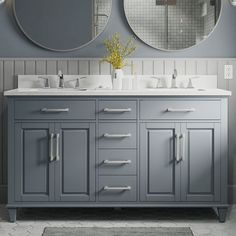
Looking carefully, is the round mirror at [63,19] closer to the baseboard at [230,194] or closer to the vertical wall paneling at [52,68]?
the vertical wall paneling at [52,68]

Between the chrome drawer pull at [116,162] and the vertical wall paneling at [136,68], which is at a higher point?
the vertical wall paneling at [136,68]

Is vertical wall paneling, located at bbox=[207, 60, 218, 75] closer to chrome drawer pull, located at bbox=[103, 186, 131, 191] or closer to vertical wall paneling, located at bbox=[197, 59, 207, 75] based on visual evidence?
vertical wall paneling, located at bbox=[197, 59, 207, 75]

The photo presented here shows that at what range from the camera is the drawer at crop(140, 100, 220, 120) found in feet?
12.9

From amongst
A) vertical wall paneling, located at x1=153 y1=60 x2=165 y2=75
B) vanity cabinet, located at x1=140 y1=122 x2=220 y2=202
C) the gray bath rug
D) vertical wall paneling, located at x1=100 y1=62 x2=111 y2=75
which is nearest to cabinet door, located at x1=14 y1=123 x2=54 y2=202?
the gray bath rug

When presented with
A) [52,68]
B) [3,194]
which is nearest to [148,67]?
[52,68]

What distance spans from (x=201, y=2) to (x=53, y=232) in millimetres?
2004

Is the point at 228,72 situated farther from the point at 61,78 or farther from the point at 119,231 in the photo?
→ the point at 119,231

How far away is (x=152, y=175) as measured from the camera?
395 cm

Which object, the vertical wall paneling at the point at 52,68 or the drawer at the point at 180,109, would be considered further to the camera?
the vertical wall paneling at the point at 52,68

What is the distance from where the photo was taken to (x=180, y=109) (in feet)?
12.9

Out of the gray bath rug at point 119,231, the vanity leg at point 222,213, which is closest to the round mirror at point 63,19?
the gray bath rug at point 119,231

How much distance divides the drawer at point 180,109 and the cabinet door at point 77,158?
0.38 meters

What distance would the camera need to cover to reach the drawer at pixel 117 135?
3.95 metres

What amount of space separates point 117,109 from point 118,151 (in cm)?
28
